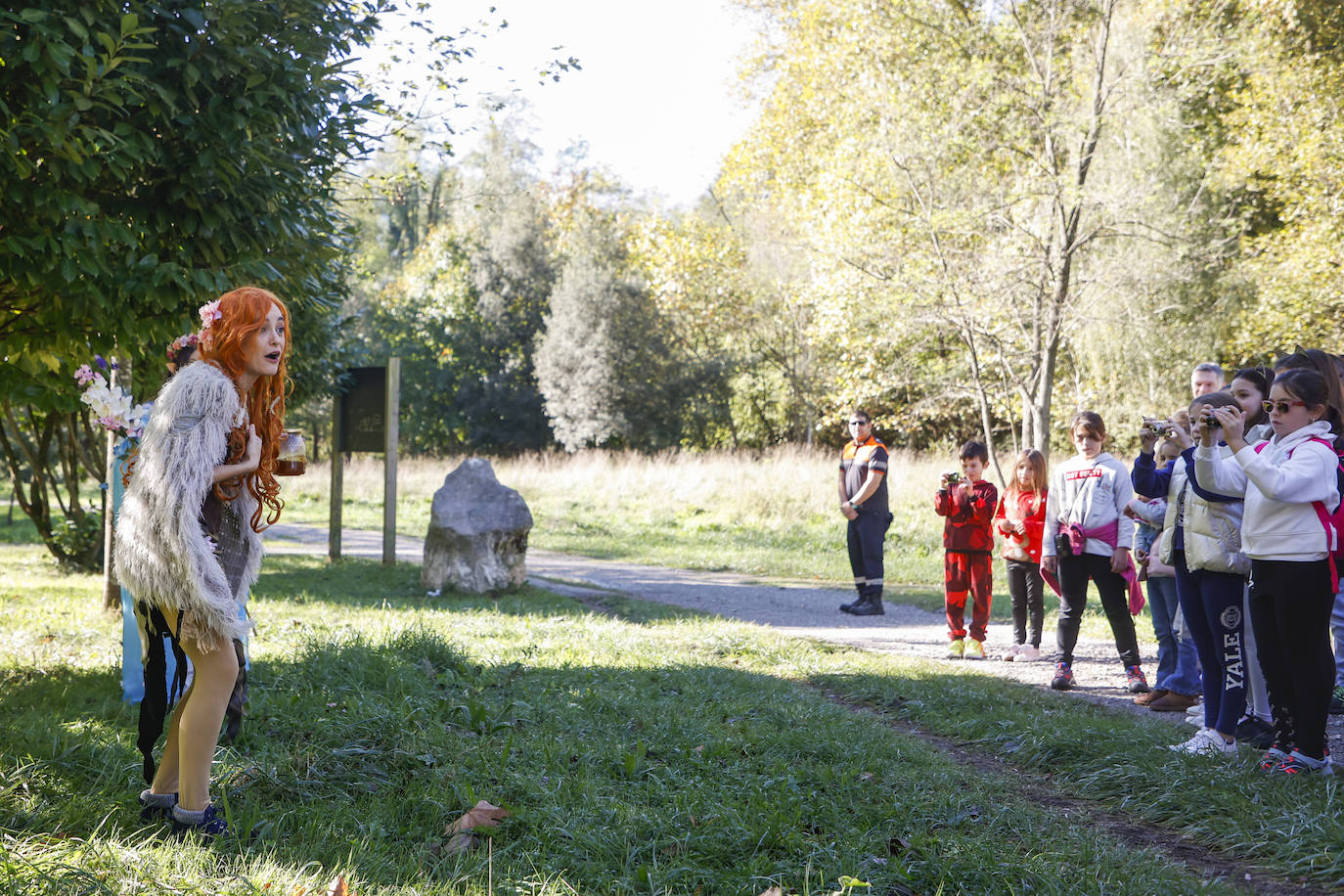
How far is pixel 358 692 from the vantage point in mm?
5496

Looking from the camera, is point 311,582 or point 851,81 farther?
point 851,81

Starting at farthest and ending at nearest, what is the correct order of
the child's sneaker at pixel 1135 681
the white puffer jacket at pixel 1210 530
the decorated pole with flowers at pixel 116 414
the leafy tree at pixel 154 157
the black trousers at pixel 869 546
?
the black trousers at pixel 869 546
the child's sneaker at pixel 1135 681
the decorated pole with flowers at pixel 116 414
the white puffer jacket at pixel 1210 530
the leafy tree at pixel 154 157

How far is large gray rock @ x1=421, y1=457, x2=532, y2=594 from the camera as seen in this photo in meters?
10.3

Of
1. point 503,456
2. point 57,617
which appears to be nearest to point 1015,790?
point 57,617

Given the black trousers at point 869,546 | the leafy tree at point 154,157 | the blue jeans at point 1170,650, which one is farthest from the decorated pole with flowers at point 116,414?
the black trousers at point 869,546

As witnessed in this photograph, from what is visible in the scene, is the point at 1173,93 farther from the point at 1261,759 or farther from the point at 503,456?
the point at 503,456

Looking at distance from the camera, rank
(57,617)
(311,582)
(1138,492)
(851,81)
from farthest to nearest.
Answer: (851,81) < (311,582) < (57,617) < (1138,492)

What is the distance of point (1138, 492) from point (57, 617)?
8.74 meters

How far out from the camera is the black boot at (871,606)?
409 inches

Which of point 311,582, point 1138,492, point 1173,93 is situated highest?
point 1173,93

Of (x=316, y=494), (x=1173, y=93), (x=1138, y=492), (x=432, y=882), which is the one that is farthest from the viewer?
(x=316, y=494)

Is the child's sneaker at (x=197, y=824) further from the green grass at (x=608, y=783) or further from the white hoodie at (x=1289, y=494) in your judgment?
the white hoodie at (x=1289, y=494)

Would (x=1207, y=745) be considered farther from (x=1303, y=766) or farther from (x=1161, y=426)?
(x=1161, y=426)

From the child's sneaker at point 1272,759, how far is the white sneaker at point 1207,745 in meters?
0.13
